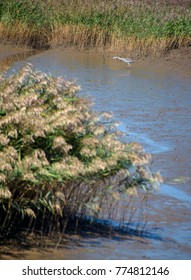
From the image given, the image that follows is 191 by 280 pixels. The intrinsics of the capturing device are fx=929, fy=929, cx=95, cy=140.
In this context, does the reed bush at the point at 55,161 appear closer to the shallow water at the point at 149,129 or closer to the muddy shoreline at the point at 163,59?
the shallow water at the point at 149,129

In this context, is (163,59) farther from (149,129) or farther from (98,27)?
(149,129)

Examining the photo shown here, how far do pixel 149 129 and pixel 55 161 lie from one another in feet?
22.4

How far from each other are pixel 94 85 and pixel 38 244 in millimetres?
11322

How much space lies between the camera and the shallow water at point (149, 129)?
27.4 feet

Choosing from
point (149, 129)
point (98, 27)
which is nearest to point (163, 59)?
point (98, 27)

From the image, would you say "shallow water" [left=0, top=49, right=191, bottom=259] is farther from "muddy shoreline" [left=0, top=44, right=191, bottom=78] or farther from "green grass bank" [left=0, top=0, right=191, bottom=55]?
"green grass bank" [left=0, top=0, right=191, bottom=55]

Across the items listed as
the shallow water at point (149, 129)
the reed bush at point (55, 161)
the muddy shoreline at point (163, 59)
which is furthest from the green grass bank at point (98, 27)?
the reed bush at point (55, 161)

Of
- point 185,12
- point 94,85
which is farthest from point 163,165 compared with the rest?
point 185,12

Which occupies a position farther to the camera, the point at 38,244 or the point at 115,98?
the point at 115,98

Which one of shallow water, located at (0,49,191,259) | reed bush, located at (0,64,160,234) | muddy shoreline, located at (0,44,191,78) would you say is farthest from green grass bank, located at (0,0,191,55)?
reed bush, located at (0,64,160,234)

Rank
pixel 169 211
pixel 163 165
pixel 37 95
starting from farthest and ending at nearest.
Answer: pixel 163 165 < pixel 169 211 < pixel 37 95

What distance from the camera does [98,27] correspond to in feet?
84.3

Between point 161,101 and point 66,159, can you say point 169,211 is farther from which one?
point 161,101

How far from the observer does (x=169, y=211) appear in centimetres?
993
